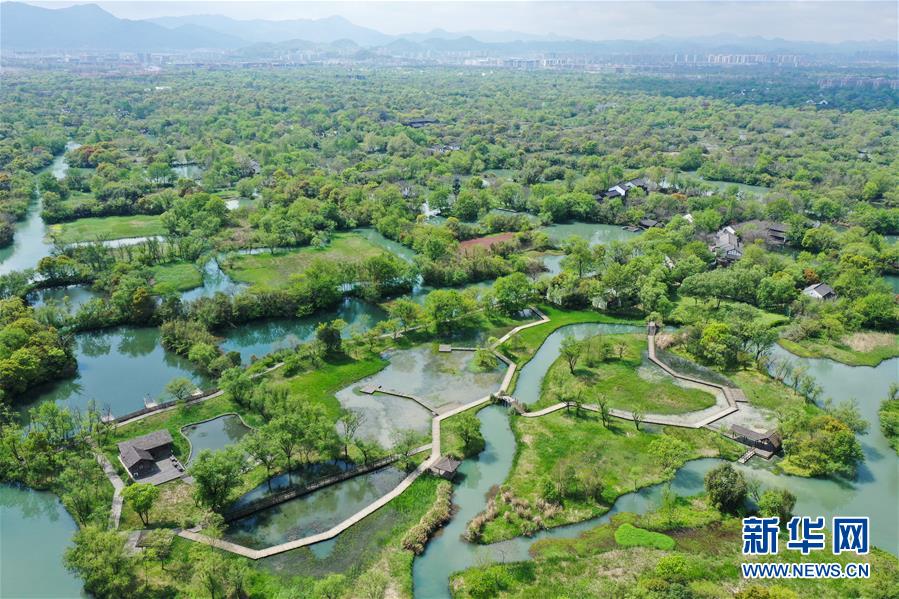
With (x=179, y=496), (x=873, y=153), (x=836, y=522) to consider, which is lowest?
(x=179, y=496)

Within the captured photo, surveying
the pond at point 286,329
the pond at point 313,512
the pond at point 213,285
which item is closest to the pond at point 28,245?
the pond at point 213,285

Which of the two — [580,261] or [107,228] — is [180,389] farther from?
[107,228]

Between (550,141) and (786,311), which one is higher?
(550,141)

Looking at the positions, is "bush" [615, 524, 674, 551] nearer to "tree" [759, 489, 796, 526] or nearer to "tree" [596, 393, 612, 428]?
"tree" [759, 489, 796, 526]

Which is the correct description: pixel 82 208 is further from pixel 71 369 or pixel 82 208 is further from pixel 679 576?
pixel 679 576

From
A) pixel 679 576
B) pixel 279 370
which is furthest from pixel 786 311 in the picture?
pixel 279 370

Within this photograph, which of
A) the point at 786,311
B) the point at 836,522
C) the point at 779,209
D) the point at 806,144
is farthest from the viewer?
the point at 806,144

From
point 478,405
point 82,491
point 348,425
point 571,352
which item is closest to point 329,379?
point 348,425
